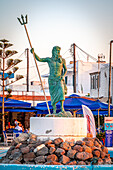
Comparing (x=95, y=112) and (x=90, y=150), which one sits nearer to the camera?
(x=90, y=150)

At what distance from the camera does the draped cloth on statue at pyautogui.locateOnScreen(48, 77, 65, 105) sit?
594 inches

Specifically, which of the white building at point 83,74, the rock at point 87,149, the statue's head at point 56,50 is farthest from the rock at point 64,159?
the white building at point 83,74

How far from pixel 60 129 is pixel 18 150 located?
1.60 m

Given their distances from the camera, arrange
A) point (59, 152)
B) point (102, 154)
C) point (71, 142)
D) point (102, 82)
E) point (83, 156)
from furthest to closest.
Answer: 1. point (102, 82)
2. point (71, 142)
3. point (102, 154)
4. point (59, 152)
5. point (83, 156)

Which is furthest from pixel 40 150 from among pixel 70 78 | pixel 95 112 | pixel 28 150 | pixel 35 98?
pixel 70 78

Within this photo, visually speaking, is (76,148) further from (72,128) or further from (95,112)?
(95,112)

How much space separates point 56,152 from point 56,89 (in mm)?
3098

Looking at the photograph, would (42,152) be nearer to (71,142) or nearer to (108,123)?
(71,142)

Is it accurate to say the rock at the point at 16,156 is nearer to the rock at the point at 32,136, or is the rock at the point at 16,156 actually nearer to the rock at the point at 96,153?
the rock at the point at 32,136

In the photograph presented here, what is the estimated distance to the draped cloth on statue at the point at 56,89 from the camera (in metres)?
15.1

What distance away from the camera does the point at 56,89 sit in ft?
49.6

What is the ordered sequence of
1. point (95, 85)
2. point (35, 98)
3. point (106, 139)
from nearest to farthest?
1. point (106, 139)
2. point (35, 98)
3. point (95, 85)

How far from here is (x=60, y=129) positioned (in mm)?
13906

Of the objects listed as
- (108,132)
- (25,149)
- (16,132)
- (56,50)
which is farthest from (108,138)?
(25,149)
